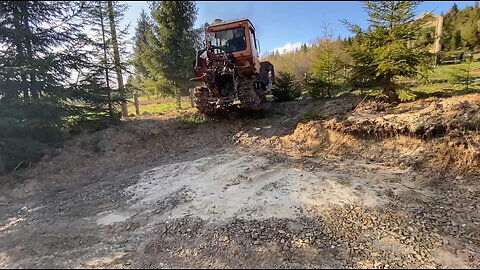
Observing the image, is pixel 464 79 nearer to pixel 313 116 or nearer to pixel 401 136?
pixel 401 136

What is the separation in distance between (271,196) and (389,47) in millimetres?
5105

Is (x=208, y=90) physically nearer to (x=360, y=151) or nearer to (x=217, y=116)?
(x=217, y=116)

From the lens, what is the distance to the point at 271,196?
4707 mm

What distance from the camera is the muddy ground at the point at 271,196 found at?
3422mm

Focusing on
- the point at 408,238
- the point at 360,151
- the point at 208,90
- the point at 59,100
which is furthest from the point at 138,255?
the point at 59,100

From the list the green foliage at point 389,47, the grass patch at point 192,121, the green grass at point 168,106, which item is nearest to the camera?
the green foliage at point 389,47

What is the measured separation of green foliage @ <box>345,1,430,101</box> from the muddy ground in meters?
0.91

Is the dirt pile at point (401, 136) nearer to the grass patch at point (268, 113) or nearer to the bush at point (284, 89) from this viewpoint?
the grass patch at point (268, 113)

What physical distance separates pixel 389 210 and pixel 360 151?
243cm

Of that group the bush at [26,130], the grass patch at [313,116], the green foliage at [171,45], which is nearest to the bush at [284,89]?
the grass patch at [313,116]

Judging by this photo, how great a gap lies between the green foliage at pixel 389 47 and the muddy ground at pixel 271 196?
0.91 m

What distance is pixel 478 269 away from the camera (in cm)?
313

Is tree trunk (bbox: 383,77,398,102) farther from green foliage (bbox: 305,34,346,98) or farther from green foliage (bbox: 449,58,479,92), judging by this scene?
green foliage (bbox: 305,34,346,98)

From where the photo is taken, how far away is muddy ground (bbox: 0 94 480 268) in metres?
3.42
